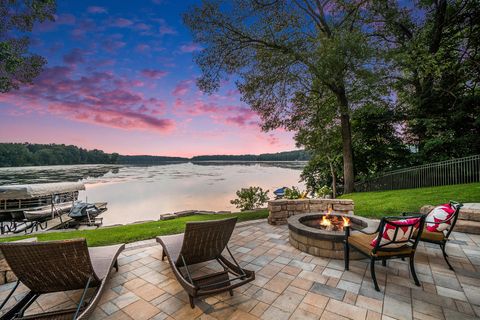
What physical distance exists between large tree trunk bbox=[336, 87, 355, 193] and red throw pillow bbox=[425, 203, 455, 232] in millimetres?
8838

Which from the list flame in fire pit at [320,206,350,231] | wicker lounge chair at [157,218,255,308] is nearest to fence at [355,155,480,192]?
flame in fire pit at [320,206,350,231]

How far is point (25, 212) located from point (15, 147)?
84.2 meters

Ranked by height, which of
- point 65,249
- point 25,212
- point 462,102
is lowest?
point 25,212

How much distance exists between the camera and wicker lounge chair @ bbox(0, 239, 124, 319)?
86.4 inches

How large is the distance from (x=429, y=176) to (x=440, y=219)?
11.0 m

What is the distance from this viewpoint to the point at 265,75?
38.8ft

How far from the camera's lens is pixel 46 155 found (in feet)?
263

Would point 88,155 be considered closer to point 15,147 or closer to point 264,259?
point 15,147

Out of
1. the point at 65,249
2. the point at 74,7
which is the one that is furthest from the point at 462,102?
the point at 74,7

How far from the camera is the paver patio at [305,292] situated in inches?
102

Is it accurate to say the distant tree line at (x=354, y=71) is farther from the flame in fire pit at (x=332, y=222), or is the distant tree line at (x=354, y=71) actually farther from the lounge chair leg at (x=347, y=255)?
the lounge chair leg at (x=347, y=255)

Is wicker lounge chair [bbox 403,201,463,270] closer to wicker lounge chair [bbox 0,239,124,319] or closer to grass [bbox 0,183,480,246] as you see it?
grass [bbox 0,183,480,246]

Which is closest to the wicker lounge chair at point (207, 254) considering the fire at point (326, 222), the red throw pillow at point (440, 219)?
the fire at point (326, 222)

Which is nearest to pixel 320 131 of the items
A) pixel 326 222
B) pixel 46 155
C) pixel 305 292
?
pixel 326 222
